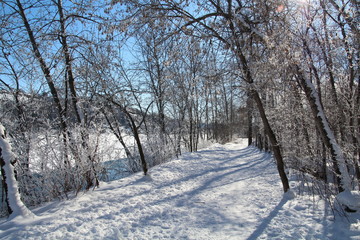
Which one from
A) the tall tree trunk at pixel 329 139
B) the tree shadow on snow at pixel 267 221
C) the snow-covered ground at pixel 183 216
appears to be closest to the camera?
the snow-covered ground at pixel 183 216

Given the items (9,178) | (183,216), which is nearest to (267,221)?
(183,216)

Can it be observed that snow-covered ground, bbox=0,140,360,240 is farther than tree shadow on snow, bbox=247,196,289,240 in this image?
No

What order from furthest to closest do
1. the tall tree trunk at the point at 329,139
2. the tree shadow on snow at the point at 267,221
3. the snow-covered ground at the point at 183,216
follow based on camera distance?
the tall tree trunk at the point at 329,139, the tree shadow on snow at the point at 267,221, the snow-covered ground at the point at 183,216

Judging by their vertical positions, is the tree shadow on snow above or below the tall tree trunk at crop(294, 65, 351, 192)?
below

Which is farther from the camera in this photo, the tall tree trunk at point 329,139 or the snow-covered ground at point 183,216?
the tall tree trunk at point 329,139

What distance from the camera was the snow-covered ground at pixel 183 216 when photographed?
359 cm

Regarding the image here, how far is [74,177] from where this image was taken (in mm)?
5262

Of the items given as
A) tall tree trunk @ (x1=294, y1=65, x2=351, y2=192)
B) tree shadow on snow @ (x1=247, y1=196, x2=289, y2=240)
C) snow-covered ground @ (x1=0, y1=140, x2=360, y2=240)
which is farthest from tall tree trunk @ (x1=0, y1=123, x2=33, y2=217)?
tall tree trunk @ (x1=294, y1=65, x2=351, y2=192)

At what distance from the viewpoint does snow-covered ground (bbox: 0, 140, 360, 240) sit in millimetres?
3588

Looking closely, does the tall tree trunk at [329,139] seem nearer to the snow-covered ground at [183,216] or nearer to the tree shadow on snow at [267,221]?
the snow-covered ground at [183,216]

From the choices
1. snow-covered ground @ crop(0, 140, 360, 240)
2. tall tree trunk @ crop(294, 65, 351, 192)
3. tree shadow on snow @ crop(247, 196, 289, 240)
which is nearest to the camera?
snow-covered ground @ crop(0, 140, 360, 240)

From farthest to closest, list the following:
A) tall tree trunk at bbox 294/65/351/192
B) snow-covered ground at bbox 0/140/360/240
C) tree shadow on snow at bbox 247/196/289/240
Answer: tall tree trunk at bbox 294/65/351/192, tree shadow on snow at bbox 247/196/289/240, snow-covered ground at bbox 0/140/360/240

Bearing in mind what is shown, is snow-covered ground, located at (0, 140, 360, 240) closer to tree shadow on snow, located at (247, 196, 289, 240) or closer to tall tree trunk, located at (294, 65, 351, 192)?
tree shadow on snow, located at (247, 196, 289, 240)

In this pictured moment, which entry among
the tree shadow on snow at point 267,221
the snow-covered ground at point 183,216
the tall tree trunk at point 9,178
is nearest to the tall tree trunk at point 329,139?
the snow-covered ground at point 183,216
